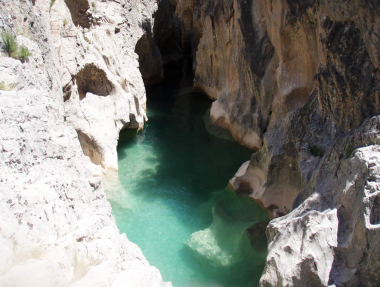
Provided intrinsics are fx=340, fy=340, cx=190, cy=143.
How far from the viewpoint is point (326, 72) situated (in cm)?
577

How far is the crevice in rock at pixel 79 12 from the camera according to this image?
35.2 feet

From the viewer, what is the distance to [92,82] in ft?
33.3

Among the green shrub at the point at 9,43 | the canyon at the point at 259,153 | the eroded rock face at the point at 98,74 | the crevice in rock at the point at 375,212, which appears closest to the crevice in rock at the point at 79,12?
the eroded rock face at the point at 98,74

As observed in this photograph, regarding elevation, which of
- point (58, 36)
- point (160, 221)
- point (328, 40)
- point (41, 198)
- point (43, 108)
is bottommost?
point (160, 221)

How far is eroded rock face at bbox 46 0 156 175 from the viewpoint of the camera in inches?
341

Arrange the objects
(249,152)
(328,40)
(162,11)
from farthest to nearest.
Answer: (162,11), (249,152), (328,40)

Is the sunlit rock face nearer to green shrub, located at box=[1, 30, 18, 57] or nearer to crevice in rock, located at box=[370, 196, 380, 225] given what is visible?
crevice in rock, located at box=[370, 196, 380, 225]

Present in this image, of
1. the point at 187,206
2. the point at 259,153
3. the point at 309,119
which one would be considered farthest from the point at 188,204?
the point at 309,119

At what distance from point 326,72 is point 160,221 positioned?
4721mm

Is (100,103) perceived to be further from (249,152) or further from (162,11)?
(162,11)

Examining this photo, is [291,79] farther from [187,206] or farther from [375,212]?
[375,212]

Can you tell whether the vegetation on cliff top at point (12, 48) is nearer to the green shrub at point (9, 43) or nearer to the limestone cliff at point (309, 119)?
the green shrub at point (9, 43)

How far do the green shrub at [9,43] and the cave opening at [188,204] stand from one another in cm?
419

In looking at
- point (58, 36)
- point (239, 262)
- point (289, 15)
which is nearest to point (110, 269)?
point (239, 262)
